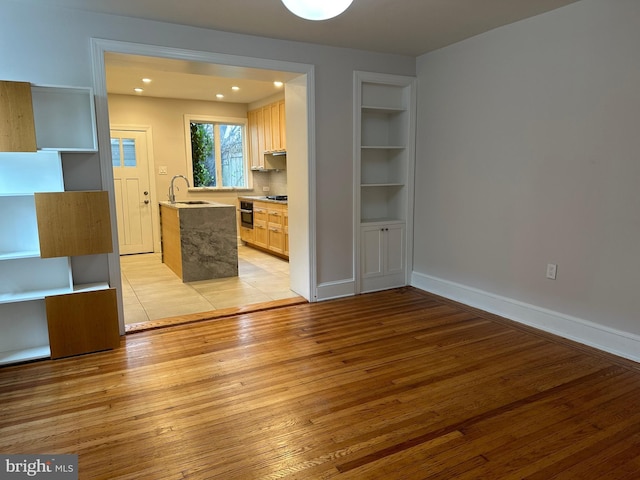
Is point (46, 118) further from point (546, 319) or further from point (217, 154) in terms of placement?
point (217, 154)

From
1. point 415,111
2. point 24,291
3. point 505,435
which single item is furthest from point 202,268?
point 505,435

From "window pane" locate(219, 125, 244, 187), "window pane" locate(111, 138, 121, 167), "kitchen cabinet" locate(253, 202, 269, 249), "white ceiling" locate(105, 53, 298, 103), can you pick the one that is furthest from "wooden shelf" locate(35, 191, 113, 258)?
"window pane" locate(219, 125, 244, 187)

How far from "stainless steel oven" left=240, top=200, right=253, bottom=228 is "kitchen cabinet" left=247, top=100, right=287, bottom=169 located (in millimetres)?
744

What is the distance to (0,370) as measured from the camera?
2801mm

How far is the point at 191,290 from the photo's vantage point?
15.6 feet

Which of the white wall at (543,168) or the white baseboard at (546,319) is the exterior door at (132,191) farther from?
the white baseboard at (546,319)

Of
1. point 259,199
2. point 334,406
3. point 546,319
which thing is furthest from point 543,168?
point 259,199

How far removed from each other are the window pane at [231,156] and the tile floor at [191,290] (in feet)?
7.57

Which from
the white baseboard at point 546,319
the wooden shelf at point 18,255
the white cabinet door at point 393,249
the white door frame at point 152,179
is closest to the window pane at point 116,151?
the white door frame at point 152,179

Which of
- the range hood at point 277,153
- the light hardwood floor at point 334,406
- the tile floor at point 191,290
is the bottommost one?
the light hardwood floor at point 334,406

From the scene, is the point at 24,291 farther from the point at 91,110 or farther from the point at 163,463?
the point at 163,463

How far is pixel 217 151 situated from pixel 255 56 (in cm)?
434

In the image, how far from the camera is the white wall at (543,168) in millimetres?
2840

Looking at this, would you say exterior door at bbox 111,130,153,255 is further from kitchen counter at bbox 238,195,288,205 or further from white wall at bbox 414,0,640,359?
white wall at bbox 414,0,640,359
